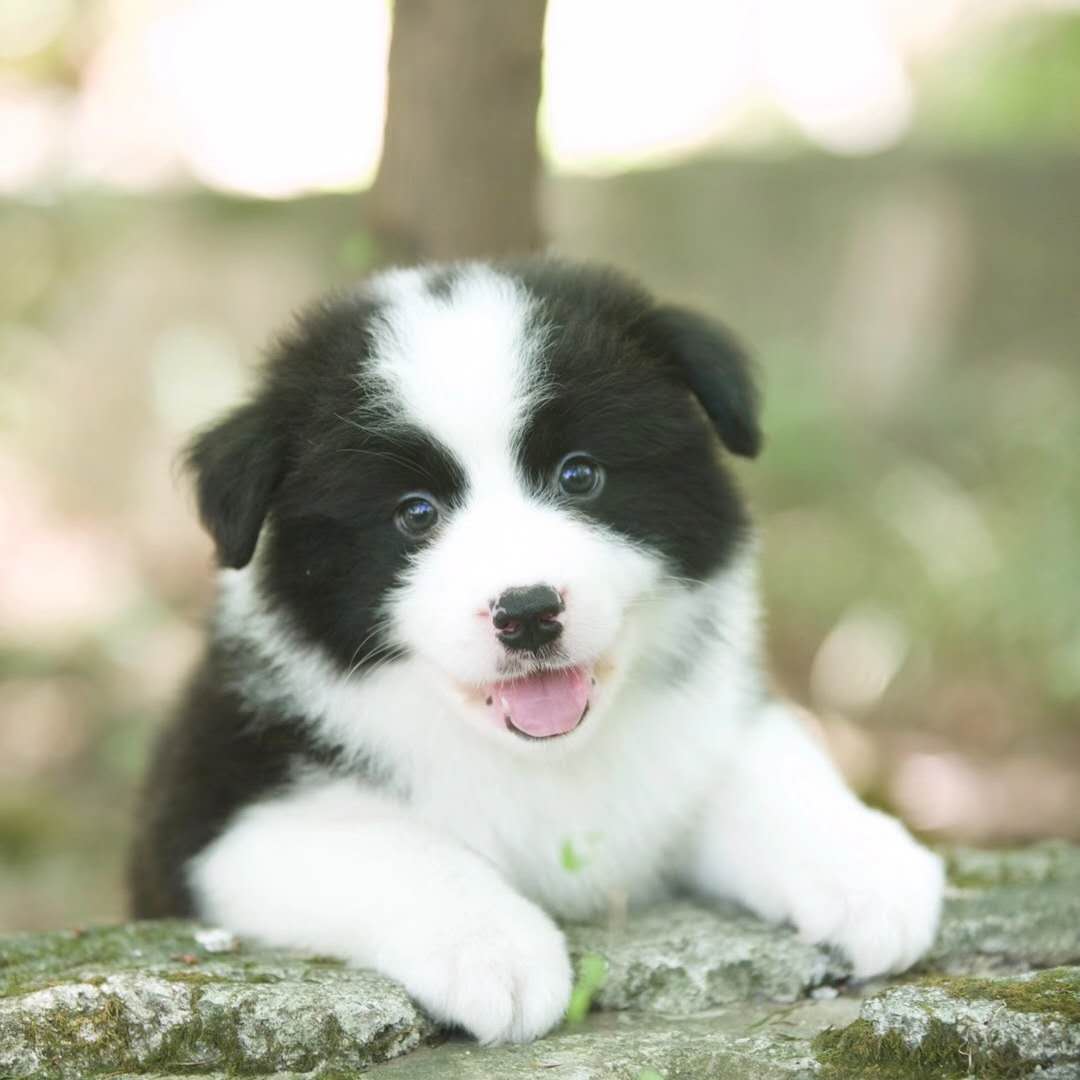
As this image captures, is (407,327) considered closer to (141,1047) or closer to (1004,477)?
(141,1047)

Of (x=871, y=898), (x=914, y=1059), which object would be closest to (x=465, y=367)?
(x=871, y=898)

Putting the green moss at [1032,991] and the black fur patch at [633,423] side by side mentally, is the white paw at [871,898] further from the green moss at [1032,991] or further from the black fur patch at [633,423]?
the black fur patch at [633,423]

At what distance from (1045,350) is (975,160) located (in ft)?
3.30

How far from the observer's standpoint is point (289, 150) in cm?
832

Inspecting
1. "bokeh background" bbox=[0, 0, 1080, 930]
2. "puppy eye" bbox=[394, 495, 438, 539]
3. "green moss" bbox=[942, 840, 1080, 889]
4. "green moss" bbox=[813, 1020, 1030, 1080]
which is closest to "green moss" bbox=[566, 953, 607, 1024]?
"green moss" bbox=[813, 1020, 1030, 1080]

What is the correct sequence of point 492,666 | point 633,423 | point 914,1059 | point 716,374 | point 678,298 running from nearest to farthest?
point 914,1059 → point 492,666 → point 633,423 → point 716,374 → point 678,298

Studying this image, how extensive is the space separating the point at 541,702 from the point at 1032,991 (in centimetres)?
87

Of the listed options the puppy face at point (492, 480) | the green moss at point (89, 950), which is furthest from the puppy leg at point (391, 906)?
the puppy face at point (492, 480)

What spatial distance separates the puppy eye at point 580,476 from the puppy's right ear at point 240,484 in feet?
1.72

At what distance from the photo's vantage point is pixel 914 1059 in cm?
194

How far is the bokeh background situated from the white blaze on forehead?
118cm

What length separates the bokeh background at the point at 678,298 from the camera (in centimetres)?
541

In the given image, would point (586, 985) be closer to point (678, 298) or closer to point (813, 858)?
point (813, 858)

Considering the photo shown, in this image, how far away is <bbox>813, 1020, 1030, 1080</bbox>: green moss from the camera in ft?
6.23
